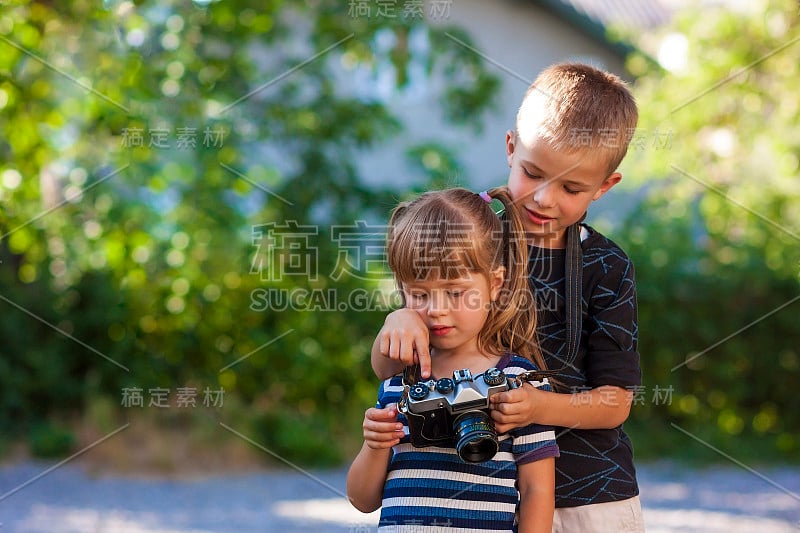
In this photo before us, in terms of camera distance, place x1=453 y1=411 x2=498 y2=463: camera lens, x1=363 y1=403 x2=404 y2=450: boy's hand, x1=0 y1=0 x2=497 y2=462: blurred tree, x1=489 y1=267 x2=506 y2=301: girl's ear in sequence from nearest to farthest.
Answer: x1=453 y1=411 x2=498 y2=463: camera lens, x1=363 y1=403 x2=404 y2=450: boy's hand, x1=489 y1=267 x2=506 y2=301: girl's ear, x1=0 y1=0 x2=497 y2=462: blurred tree

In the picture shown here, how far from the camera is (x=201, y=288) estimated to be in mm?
6852

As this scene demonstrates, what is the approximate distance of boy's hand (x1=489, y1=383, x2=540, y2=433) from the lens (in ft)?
6.57

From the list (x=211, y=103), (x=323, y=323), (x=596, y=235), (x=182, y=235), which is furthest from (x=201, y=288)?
(x=596, y=235)

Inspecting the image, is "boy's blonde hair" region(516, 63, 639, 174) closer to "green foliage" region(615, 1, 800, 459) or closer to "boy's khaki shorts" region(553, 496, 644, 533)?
"boy's khaki shorts" region(553, 496, 644, 533)

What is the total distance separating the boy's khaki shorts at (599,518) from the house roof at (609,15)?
867 centimetres

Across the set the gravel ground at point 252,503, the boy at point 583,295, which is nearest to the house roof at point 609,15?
the gravel ground at point 252,503

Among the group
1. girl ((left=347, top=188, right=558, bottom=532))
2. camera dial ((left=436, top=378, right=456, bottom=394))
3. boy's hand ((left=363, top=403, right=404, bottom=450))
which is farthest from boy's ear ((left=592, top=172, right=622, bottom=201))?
boy's hand ((left=363, top=403, right=404, bottom=450))

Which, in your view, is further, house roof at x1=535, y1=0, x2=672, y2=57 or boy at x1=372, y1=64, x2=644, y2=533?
house roof at x1=535, y1=0, x2=672, y2=57

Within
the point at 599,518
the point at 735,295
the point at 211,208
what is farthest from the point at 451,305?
the point at 735,295

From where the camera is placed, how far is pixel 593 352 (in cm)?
228

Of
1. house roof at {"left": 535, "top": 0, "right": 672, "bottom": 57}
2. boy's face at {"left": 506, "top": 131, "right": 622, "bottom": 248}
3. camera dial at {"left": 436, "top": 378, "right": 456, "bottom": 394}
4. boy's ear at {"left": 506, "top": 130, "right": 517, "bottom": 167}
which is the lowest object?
camera dial at {"left": 436, "top": 378, "right": 456, "bottom": 394}

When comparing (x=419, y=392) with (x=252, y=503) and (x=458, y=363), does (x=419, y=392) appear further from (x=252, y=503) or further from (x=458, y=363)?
(x=252, y=503)

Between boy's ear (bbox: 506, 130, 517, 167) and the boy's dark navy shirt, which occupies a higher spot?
boy's ear (bbox: 506, 130, 517, 167)

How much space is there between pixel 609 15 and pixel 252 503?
36.8 ft
